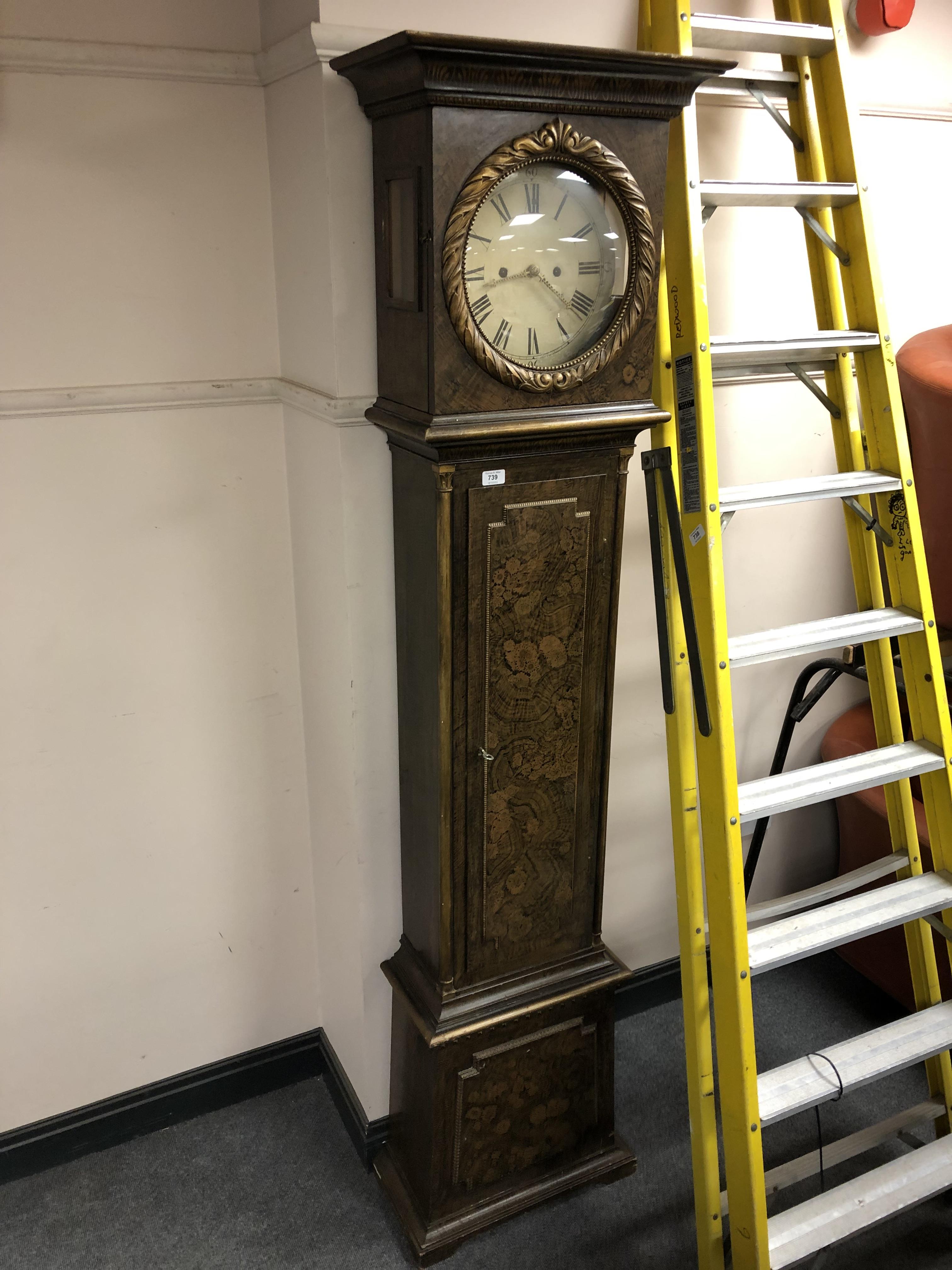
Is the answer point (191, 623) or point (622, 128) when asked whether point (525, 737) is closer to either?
point (191, 623)

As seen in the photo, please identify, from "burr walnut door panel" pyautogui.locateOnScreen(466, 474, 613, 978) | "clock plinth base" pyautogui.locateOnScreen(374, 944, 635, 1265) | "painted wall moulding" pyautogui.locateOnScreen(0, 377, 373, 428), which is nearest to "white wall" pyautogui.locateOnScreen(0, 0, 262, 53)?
"painted wall moulding" pyautogui.locateOnScreen(0, 377, 373, 428)

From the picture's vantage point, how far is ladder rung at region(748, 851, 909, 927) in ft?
6.07

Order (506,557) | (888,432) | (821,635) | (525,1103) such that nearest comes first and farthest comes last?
(506,557)
(821,635)
(888,432)
(525,1103)

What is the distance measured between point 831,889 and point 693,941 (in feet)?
1.14

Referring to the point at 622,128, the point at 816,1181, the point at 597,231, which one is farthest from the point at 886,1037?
the point at 622,128

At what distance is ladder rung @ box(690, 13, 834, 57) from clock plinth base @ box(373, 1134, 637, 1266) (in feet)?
6.89

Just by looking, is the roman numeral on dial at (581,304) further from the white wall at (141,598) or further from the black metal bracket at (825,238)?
the white wall at (141,598)

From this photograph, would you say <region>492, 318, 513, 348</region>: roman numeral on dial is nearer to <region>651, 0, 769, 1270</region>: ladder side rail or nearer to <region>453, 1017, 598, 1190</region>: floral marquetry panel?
<region>651, 0, 769, 1270</region>: ladder side rail

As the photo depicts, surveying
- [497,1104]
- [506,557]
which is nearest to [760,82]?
[506,557]

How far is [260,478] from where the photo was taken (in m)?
1.93

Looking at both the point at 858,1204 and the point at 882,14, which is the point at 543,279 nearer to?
the point at 882,14

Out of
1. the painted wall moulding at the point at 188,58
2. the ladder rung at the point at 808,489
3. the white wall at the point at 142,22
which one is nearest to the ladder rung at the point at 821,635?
the ladder rung at the point at 808,489

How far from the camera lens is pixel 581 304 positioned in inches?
58.9

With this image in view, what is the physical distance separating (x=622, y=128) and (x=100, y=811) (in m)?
1.53
